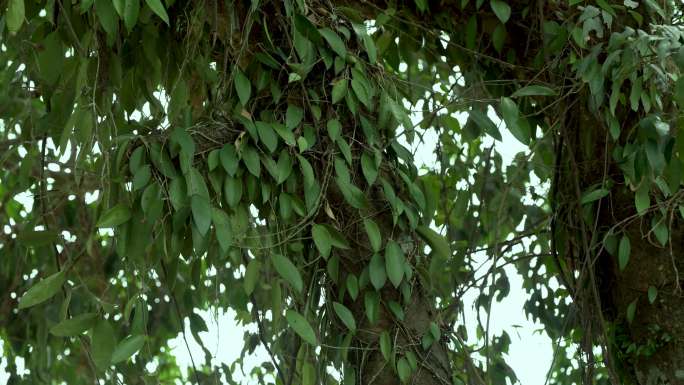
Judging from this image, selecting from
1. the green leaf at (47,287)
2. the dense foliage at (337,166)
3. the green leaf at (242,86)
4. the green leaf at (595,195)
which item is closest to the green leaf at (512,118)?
the dense foliage at (337,166)

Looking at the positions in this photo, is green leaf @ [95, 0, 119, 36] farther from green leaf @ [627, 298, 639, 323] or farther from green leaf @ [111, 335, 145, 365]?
green leaf @ [627, 298, 639, 323]

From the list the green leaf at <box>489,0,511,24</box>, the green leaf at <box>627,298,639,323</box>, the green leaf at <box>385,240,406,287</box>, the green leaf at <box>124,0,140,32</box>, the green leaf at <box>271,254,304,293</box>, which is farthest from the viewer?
the green leaf at <box>489,0,511,24</box>

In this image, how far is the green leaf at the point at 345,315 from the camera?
1.54 metres

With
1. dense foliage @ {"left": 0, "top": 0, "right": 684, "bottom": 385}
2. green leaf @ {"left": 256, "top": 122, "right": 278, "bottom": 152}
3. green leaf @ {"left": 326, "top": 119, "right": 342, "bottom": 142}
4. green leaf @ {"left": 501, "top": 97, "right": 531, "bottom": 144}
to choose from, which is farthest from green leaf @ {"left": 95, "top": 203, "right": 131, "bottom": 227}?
green leaf @ {"left": 501, "top": 97, "right": 531, "bottom": 144}

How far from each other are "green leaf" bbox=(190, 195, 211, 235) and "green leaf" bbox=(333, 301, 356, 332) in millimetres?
291

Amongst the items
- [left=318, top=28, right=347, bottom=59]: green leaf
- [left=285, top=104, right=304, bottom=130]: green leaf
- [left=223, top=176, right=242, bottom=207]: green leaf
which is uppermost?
[left=318, top=28, right=347, bottom=59]: green leaf

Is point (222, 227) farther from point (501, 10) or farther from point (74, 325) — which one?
point (501, 10)

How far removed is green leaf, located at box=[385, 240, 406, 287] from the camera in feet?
5.00

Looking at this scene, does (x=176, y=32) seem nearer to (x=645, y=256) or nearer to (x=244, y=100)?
(x=244, y=100)

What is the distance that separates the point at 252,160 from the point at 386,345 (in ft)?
1.16

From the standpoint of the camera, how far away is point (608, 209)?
67.3 inches

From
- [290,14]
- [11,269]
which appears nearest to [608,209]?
[290,14]

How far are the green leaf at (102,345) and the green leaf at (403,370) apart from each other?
1.51 feet

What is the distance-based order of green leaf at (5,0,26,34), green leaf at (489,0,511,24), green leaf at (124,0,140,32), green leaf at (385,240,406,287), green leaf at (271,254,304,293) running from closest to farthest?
green leaf at (5,0,26,34)
green leaf at (124,0,140,32)
green leaf at (271,254,304,293)
green leaf at (385,240,406,287)
green leaf at (489,0,511,24)
